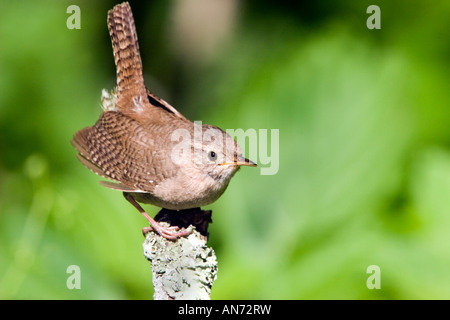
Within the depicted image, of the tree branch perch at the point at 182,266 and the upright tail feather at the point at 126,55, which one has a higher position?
the upright tail feather at the point at 126,55

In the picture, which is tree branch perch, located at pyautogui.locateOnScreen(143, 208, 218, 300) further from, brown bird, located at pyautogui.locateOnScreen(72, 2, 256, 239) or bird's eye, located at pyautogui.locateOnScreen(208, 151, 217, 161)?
bird's eye, located at pyautogui.locateOnScreen(208, 151, 217, 161)

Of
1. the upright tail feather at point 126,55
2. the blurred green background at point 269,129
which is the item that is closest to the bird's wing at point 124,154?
the upright tail feather at point 126,55

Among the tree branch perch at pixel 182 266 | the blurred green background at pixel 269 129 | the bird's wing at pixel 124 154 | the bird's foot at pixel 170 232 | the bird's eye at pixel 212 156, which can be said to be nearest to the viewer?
the tree branch perch at pixel 182 266

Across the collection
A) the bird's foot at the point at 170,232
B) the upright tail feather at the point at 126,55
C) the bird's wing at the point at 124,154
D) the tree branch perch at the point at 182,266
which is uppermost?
the upright tail feather at the point at 126,55

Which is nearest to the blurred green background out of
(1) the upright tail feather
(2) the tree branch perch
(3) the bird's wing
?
(3) the bird's wing

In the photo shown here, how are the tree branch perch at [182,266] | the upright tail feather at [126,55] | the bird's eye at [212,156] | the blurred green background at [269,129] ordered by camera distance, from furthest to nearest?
the upright tail feather at [126,55]
the blurred green background at [269,129]
the bird's eye at [212,156]
the tree branch perch at [182,266]

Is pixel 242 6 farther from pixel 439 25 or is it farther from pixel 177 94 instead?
pixel 439 25

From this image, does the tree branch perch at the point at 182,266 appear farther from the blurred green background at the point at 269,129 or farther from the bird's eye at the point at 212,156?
the blurred green background at the point at 269,129
